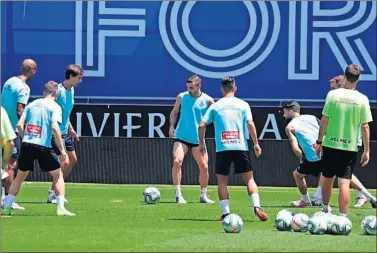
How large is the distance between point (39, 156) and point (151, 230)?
2.62 m

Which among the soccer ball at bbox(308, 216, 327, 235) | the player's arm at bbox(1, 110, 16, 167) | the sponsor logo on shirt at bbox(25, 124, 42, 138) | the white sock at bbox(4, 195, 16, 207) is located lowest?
the white sock at bbox(4, 195, 16, 207)

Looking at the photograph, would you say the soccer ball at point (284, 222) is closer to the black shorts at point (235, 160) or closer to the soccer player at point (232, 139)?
the soccer player at point (232, 139)

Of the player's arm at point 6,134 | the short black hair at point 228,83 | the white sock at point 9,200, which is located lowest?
the white sock at point 9,200

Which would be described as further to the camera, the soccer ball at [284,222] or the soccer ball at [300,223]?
the soccer ball at [284,222]

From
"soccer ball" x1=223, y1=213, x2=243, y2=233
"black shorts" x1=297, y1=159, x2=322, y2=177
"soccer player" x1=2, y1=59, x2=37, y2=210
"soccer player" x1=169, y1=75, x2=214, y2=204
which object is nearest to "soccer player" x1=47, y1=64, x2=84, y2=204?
"soccer player" x1=2, y1=59, x2=37, y2=210

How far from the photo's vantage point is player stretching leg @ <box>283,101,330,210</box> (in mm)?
17327

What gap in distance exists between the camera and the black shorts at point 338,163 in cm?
1416

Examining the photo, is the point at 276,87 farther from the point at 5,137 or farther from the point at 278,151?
the point at 5,137

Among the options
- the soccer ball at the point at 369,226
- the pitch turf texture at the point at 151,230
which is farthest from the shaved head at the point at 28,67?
the soccer ball at the point at 369,226

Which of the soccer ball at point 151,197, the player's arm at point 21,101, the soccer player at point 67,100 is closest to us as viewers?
the player's arm at point 21,101

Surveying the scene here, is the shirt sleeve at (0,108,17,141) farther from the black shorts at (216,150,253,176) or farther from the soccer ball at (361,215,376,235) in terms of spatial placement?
the soccer ball at (361,215,376,235)

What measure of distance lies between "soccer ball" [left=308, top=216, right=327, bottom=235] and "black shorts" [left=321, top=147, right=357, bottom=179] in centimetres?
109

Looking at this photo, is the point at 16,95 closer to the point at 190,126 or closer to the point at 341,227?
the point at 190,126

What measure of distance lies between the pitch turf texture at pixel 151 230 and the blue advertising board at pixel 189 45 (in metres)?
5.43
